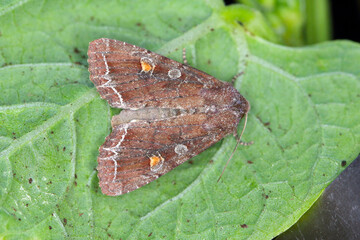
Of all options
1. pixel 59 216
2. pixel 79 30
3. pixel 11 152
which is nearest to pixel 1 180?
pixel 11 152

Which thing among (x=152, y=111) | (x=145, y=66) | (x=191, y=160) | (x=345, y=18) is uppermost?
(x=145, y=66)

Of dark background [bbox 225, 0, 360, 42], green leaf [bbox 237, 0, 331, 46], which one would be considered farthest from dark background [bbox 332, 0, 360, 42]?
green leaf [bbox 237, 0, 331, 46]

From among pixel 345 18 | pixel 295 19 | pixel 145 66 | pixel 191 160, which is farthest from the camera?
pixel 345 18

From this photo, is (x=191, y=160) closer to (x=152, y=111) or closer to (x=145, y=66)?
(x=152, y=111)

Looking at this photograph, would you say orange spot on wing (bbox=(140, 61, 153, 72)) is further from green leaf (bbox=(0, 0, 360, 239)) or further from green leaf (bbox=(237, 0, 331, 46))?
green leaf (bbox=(237, 0, 331, 46))

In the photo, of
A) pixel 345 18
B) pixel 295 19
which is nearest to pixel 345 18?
pixel 345 18

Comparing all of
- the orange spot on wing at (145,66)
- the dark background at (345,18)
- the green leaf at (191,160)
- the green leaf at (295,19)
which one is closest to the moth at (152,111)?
the orange spot on wing at (145,66)

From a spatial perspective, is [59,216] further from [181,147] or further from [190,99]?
[190,99]
